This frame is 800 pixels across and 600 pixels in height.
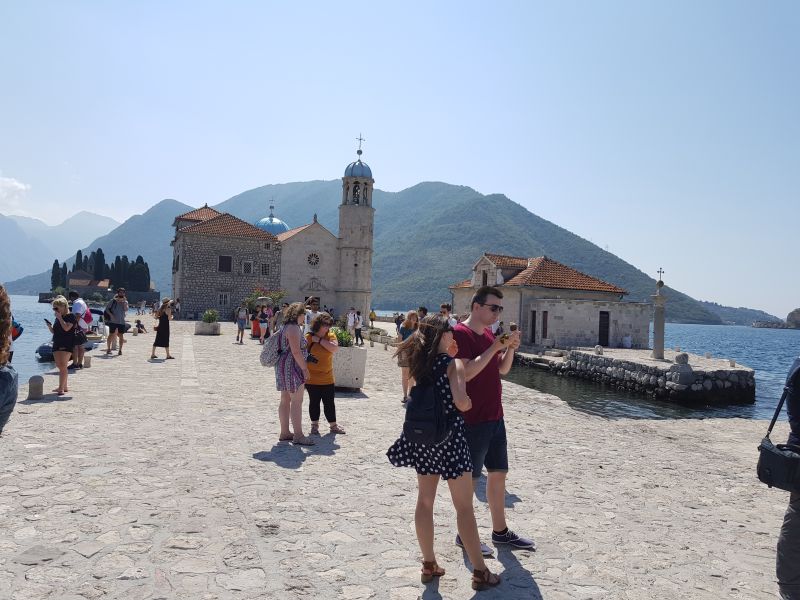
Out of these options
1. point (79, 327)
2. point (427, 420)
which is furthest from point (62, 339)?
point (427, 420)

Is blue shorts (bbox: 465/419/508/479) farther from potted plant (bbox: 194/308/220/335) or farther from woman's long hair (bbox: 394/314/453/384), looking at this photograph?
potted plant (bbox: 194/308/220/335)

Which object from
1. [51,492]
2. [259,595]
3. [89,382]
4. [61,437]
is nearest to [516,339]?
[259,595]

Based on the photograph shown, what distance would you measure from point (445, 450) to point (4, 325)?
9.39ft

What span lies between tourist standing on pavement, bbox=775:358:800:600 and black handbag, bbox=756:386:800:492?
41 millimetres

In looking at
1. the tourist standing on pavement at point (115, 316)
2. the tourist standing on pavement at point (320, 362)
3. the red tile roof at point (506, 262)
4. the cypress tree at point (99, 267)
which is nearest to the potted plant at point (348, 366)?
the tourist standing on pavement at point (320, 362)

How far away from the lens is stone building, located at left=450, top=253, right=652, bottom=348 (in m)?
33.6

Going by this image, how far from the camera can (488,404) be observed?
446cm

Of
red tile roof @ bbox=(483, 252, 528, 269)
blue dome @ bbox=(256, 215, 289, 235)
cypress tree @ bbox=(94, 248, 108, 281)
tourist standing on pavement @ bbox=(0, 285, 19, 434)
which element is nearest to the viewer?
tourist standing on pavement @ bbox=(0, 285, 19, 434)

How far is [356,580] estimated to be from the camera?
3941mm

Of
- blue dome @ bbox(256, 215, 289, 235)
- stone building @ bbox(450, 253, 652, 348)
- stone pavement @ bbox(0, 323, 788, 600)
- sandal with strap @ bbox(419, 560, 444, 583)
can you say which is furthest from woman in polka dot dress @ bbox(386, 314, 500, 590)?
blue dome @ bbox(256, 215, 289, 235)

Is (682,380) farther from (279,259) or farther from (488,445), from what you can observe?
(279,259)

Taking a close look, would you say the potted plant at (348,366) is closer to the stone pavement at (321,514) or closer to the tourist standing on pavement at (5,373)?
the stone pavement at (321,514)

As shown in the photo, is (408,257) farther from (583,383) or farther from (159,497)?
(159,497)

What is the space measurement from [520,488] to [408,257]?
628 ft
